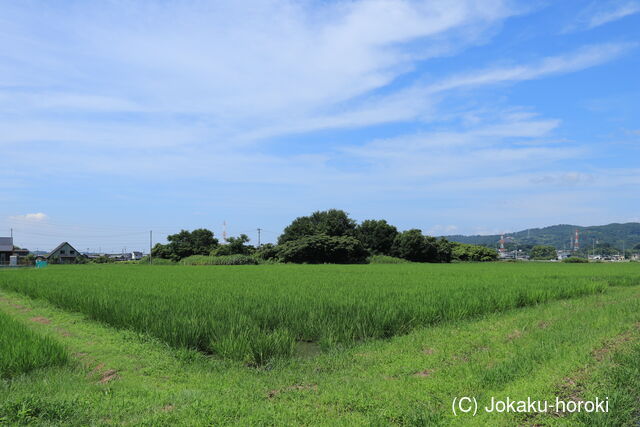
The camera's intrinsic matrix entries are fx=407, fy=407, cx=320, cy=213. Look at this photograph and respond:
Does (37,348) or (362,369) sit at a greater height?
(37,348)

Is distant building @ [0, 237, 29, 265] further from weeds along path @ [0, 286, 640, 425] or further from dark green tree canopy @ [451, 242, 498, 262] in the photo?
weeds along path @ [0, 286, 640, 425]

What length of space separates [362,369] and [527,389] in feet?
7.13

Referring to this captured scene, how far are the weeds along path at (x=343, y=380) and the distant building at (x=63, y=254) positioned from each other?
71.5 metres

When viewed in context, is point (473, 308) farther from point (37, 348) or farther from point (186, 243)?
point (186, 243)

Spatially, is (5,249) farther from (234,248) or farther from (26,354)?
(26,354)

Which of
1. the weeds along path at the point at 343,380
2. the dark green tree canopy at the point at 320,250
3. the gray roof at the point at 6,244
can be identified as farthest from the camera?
the gray roof at the point at 6,244

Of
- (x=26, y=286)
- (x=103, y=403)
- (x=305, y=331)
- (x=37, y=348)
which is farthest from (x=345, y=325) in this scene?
(x=26, y=286)

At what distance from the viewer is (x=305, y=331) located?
306 inches

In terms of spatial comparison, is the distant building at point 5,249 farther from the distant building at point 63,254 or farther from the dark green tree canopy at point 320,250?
the dark green tree canopy at point 320,250

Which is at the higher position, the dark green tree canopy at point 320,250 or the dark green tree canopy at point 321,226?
the dark green tree canopy at point 321,226

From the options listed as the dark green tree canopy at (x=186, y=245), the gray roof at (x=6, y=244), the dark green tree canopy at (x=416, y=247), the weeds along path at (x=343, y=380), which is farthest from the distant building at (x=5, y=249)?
the weeds along path at (x=343, y=380)

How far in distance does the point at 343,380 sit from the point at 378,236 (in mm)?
56482

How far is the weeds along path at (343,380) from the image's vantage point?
4215mm

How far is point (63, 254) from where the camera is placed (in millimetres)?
69438
